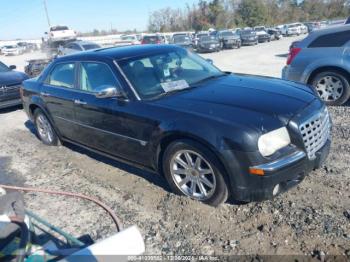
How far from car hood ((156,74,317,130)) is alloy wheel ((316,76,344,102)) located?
317 cm

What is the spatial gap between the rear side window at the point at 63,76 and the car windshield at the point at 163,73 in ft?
3.72

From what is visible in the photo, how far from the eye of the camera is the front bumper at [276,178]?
3072 mm

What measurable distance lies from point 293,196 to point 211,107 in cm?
134

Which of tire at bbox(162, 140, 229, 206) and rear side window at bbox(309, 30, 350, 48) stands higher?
rear side window at bbox(309, 30, 350, 48)

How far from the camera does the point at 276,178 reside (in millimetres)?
3100

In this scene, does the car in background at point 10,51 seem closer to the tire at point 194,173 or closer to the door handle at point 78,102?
the door handle at point 78,102

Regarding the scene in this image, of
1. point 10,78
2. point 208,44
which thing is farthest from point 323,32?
point 208,44

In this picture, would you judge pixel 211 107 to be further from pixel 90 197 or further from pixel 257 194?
pixel 90 197

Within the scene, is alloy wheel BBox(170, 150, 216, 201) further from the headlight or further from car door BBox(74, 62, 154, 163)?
the headlight

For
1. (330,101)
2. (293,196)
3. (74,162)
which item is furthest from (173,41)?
(293,196)

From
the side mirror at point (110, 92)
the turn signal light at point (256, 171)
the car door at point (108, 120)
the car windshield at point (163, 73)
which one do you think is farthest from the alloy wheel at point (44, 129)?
the turn signal light at point (256, 171)

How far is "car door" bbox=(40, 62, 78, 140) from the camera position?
4.96m

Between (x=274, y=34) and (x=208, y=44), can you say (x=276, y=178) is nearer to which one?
(x=208, y=44)

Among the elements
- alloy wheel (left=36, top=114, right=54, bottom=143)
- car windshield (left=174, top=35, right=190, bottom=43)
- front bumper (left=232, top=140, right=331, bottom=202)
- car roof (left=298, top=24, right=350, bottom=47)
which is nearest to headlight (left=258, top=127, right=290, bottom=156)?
front bumper (left=232, top=140, right=331, bottom=202)
